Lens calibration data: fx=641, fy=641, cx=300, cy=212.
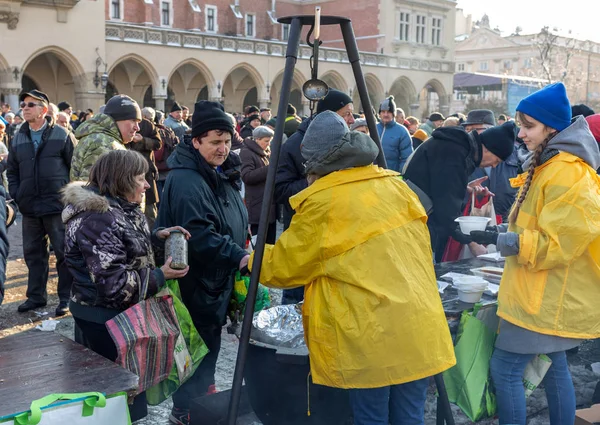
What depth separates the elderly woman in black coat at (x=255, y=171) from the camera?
246 inches

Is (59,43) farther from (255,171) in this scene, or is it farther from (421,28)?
(421,28)

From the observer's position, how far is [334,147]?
7.77 feet

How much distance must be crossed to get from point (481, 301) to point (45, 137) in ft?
12.6

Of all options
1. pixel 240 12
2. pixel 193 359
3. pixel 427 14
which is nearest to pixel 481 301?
pixel 193 359

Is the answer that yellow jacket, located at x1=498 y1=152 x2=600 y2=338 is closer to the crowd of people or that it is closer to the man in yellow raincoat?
the crowd of people

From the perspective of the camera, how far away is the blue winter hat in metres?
2.87

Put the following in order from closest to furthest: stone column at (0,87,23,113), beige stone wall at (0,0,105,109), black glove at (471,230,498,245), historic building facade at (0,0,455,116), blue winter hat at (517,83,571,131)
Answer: blue winter hat at (517,83,571,131)
black glove at (471,230,498,245)
stone column at (0,87,23,113)
beige stone wall at (0,0,105,109)
historic building facade at (0,0,455,116)

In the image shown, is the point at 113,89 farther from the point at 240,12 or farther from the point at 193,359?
the point at 193,359

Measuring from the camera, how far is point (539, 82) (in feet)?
131

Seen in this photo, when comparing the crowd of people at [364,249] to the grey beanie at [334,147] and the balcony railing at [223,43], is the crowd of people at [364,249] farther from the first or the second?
the balcony railing at [223,43]

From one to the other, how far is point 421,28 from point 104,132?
39499 millimetres

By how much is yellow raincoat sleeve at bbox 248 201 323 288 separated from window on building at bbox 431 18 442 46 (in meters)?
41.9

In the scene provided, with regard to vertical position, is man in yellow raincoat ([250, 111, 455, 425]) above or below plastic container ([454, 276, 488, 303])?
above

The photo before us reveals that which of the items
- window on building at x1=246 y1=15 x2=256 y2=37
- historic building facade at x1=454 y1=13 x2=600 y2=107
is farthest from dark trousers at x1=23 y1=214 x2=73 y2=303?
historic building facade at x1=454 y1=13 x2=600 y2=107
